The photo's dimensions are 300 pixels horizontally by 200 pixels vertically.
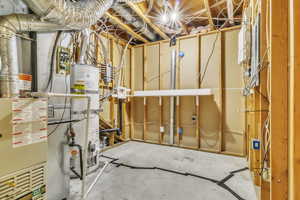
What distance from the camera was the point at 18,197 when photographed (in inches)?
39.6

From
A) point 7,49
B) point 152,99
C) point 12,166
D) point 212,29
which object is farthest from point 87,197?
point 212,29

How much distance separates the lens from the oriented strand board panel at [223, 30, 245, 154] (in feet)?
10.7

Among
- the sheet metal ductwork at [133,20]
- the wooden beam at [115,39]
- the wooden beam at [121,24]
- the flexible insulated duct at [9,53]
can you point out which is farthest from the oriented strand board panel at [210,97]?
the flexible insulated duct at [9,53]

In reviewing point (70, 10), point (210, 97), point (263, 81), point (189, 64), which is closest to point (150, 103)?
point (189, 64)

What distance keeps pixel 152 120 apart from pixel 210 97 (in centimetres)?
164

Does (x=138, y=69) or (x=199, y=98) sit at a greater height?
(x=138, y=69)

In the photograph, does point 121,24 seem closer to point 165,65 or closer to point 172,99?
point 165,65

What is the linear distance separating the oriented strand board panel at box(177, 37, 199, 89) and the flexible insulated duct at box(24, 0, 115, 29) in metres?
2.35

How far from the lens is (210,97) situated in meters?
3.54

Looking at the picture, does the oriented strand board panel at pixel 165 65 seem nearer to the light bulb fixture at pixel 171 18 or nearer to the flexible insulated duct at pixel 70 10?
the light bulb fixture at pixel 171 18

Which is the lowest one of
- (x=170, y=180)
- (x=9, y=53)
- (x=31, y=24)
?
(x=170, y=180)

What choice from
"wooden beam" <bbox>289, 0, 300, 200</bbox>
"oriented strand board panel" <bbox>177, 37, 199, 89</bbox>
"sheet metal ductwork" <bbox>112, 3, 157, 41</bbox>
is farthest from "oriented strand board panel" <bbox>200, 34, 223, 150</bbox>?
"wooden beam" <bbox>289, 0, 300, 200</bbox>

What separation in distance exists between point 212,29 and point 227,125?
2228 mm

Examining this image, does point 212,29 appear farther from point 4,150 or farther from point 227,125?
point 4,150
